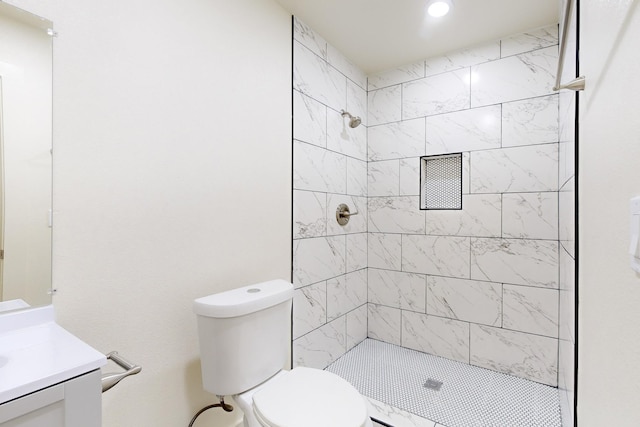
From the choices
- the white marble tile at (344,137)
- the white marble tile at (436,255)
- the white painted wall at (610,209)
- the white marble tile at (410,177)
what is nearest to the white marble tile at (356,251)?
the white marble tile at (436,255)

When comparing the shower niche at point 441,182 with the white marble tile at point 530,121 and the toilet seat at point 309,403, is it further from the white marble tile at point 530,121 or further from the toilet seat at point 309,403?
the toilet seat at point 309,403

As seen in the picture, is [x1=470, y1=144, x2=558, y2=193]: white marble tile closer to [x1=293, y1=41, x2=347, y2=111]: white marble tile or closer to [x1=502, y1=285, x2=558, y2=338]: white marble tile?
[x1=502, y1=285, x2=558, y2=338]: white marble tile

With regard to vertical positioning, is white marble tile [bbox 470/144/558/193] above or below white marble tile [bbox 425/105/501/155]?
below

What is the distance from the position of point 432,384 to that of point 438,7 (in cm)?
238

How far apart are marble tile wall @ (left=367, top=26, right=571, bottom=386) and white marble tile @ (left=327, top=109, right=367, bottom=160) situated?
113mm

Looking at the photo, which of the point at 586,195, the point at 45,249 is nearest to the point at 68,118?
the point at 45,249

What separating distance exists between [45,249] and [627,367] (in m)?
1.47

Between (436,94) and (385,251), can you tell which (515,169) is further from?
(385,251)

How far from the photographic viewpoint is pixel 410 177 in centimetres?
252

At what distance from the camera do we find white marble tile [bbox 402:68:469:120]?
2318 mm

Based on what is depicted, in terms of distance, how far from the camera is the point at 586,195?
100 centimetres

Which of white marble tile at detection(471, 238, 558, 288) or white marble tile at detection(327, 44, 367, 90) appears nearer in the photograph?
white marble tile at detection(471, 238, 558, 288)

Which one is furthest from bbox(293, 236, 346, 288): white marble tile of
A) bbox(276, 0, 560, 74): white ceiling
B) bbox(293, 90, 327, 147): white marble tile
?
bbox(276, 0, 560, 74): white ceiling

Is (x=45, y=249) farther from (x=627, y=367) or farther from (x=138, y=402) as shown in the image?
(x=627, y=367)
